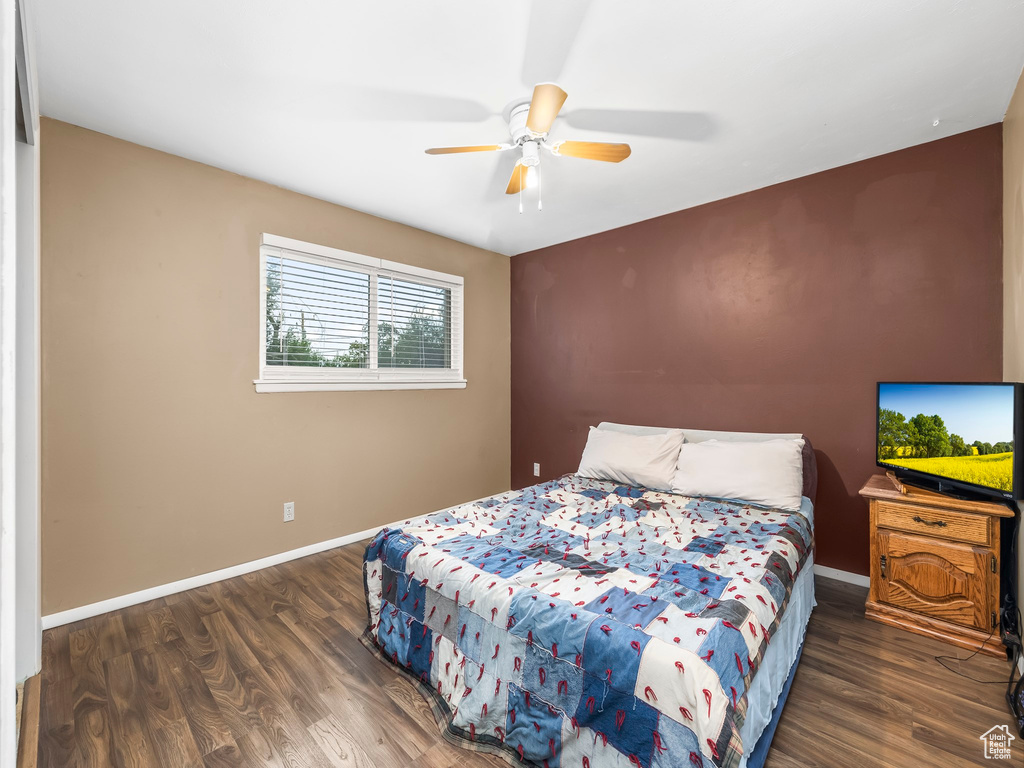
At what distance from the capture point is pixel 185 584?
2701 mm

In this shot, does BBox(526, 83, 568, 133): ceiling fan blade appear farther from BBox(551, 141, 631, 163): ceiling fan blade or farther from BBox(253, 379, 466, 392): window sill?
BBox(253, 379, 466, 392): window sill

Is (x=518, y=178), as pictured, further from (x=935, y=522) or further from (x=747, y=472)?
(x=935, y=522)

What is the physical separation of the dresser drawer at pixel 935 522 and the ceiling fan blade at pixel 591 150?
2104mm

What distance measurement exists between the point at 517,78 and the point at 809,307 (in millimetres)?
2238

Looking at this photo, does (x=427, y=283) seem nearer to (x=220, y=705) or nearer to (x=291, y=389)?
(x=291, y=389)

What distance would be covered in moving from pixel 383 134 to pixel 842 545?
3516 mm

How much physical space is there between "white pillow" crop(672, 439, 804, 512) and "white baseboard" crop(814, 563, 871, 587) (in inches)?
28.3

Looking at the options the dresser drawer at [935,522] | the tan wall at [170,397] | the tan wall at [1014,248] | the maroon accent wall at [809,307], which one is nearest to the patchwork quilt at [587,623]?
the dresser drawer at [935,522]

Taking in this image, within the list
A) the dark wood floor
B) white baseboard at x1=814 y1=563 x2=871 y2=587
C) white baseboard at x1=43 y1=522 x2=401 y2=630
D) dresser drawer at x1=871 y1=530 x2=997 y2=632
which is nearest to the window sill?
white baseboard at x1=43 y1=522 x2=401 y2=630

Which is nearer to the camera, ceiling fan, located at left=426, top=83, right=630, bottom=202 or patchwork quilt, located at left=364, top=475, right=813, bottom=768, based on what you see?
patchwork quilt, located at left=364, top=475, right=813, bottom=768

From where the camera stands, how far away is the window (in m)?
3.10

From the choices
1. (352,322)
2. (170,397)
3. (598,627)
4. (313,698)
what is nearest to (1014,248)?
(598,627)

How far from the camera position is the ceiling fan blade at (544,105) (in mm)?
1688

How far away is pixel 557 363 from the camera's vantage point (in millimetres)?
4371
